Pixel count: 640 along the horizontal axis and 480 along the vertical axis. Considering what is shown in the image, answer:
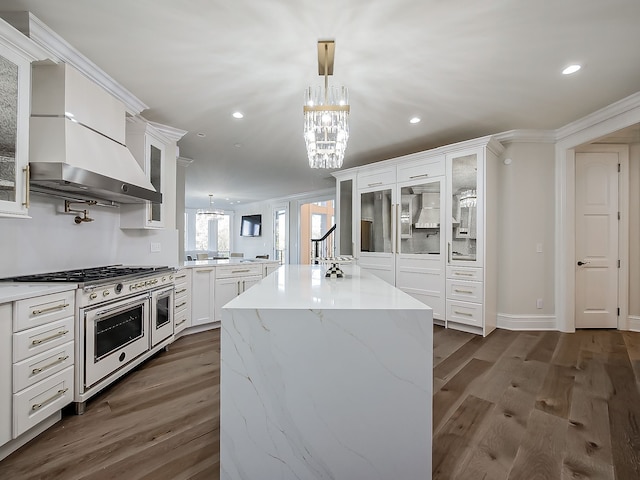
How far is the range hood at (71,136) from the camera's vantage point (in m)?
1.88

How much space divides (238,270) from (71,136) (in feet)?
7.98

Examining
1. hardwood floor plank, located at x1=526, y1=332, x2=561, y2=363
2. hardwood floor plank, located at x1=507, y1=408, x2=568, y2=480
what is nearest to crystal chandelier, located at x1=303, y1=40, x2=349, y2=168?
hardwood floor plank, located at x1=507, y1=408, x2=568, y2=480

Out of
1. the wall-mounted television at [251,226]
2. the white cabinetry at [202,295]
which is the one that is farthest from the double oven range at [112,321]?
the wall-mounted television at [251,226]

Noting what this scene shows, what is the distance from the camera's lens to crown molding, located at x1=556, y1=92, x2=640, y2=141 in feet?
8.77

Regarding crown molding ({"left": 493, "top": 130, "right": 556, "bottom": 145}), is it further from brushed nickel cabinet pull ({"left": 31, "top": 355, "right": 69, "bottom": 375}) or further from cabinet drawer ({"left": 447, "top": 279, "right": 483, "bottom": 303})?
brushed nickel cabinet pull ({"left": 31, "top": 355, "right": 69, "bottom": 375})

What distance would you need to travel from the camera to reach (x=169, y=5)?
5.37 ft

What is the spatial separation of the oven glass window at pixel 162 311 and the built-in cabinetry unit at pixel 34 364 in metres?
0.90

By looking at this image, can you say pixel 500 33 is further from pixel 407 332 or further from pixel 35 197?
pixel 35 197

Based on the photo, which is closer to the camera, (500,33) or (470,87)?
(500,33)

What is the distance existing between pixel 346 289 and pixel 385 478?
86 cm

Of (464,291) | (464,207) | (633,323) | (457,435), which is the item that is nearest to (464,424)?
(457,435)

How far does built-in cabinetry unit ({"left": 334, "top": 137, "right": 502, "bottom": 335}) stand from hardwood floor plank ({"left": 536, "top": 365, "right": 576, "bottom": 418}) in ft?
3.05

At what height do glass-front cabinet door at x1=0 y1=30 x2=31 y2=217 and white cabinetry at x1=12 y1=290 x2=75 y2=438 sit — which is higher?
glass-front cabinet door at x1=0 y1=30 x2=31 y2=217

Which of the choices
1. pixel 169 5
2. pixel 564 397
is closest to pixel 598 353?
pixel 564 397
